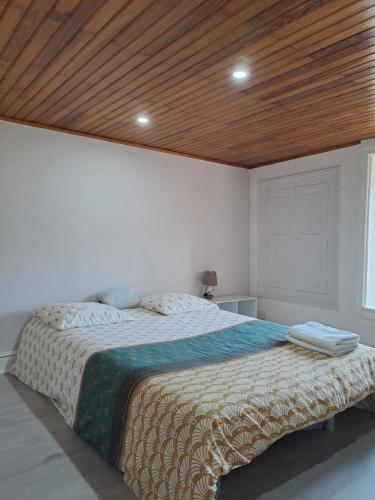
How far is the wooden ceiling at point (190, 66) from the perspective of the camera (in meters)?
1.77

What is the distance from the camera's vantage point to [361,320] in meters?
3.98

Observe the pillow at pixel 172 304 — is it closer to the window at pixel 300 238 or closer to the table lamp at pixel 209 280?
the table lamp at pixel 209 280

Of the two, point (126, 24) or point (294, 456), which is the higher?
point (126, 24)

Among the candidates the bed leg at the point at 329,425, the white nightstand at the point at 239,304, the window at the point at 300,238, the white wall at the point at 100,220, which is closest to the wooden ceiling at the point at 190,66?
the white wall at the point at 100,220

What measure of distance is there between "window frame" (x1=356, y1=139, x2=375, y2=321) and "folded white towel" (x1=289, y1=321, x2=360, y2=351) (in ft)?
4.90

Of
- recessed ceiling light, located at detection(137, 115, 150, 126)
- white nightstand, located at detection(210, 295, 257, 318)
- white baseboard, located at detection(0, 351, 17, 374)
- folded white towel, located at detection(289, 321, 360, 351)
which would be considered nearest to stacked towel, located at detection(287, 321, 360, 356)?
folded white towel, located at detection(289, 321, 360, 351)

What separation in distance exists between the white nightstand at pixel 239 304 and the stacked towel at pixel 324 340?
1893 millimetres

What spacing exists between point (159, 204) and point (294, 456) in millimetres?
2982

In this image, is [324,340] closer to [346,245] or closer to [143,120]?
[346,245]

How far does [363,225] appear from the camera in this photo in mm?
3939

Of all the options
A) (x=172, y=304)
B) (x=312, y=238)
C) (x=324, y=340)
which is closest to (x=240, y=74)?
(x=324, y=340)

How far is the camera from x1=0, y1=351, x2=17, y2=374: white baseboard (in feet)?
10.9

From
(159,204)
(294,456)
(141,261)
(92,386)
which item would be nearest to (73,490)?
(92,386)

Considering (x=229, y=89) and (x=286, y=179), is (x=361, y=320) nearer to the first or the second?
(x=286, y=179)
